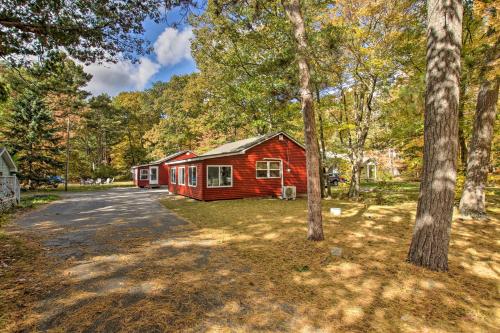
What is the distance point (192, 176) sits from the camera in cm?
1744

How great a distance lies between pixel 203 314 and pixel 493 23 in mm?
9968

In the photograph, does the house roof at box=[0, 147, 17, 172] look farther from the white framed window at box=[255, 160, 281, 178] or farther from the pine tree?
the white framed window at box=[255, 160, 281, 178]

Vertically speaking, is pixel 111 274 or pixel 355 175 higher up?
pixel 355 175

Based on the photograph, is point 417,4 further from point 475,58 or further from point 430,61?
point 430,61

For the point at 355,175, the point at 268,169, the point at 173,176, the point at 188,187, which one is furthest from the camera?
the point at 173,176

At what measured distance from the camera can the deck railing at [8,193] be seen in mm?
11562

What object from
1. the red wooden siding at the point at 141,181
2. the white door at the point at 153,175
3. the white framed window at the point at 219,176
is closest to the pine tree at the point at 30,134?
the red wooden siding at the point at 141,181

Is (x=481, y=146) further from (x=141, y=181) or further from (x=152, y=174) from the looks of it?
(x=141, y=181)

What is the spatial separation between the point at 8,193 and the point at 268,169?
13.7 metres

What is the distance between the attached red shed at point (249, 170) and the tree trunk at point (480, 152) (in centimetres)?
1018

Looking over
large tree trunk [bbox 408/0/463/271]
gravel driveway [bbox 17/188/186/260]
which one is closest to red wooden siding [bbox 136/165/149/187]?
gravel driveway [bbox 17/188/186/260]

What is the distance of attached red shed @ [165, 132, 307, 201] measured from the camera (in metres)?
15.7

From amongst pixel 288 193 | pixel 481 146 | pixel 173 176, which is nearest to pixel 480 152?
pixel 481 146

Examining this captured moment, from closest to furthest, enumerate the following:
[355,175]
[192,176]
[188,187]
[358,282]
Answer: [358,282]
[355,175]
[192,176]
[188,187]
